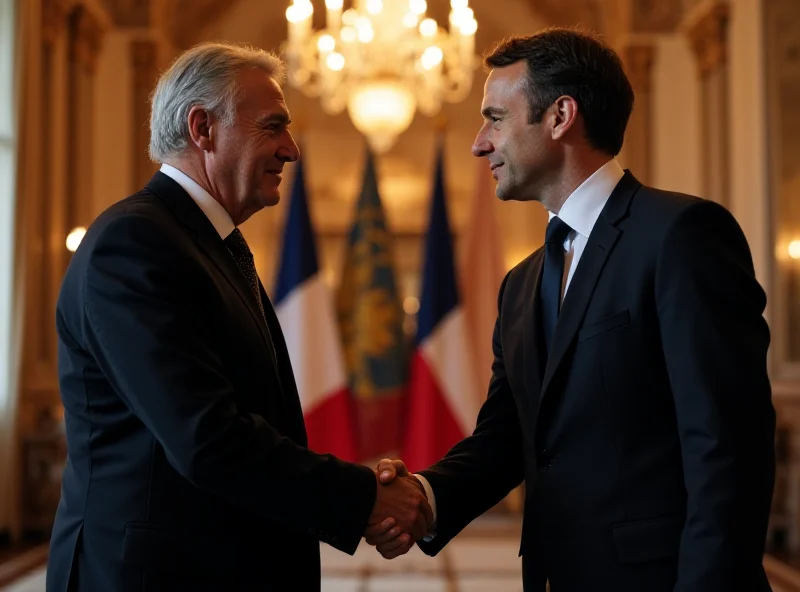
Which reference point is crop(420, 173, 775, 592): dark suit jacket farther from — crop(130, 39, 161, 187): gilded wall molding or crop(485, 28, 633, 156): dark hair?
crop(130, 39, 161, 187): gilded wall molding

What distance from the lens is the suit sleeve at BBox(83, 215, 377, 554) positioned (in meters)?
1.92

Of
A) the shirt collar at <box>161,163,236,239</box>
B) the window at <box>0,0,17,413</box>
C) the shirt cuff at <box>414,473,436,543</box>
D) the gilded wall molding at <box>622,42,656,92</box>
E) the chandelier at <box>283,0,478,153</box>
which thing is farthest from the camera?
the gilded wall molding at <box>622,42,656,92</box>

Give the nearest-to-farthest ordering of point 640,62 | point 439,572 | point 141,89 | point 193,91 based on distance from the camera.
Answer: point 193,91, point 439,572, point 640,62, point 141,89

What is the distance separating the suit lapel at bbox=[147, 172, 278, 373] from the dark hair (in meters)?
0.75

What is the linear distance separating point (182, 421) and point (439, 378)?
21.4 feet

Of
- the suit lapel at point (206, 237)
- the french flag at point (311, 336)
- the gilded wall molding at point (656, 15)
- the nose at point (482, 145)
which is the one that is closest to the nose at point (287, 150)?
the suit lapel at point (206, 237)

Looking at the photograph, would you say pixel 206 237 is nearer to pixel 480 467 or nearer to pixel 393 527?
pixel 393 527

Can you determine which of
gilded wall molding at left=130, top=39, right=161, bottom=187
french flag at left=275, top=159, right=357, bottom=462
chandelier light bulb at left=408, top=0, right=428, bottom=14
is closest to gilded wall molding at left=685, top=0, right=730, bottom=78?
chandelier light bulb at left=408, top=0, right=428, bottom=14

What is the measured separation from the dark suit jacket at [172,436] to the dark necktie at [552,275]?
0.56 m

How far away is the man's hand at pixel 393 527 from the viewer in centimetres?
241

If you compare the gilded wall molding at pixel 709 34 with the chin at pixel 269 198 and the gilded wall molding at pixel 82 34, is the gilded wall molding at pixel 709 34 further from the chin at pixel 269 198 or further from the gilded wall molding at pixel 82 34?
the chin at pixel 269 198

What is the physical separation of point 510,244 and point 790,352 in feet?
25.7

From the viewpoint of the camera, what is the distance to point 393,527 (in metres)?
2.45

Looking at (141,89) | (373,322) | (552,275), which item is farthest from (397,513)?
(141,89)
